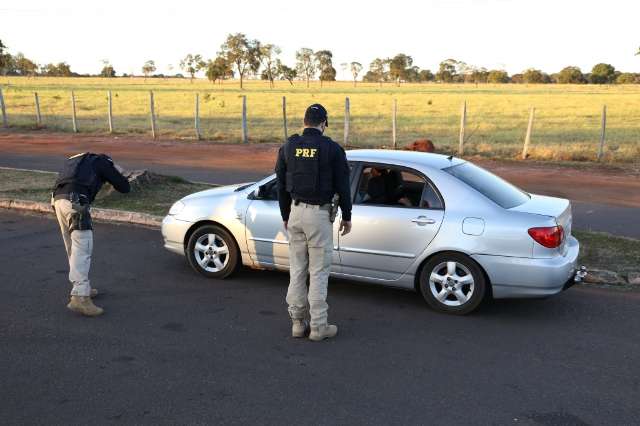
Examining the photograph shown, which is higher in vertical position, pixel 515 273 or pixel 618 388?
pixel 515 273

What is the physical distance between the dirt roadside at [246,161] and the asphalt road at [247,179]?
0.62 meters

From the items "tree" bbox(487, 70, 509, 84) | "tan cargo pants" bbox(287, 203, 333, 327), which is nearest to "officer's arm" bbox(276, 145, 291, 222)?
"tan cargo pants" bbox(287, 203, 333, 327)

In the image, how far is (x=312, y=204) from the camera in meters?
4.86

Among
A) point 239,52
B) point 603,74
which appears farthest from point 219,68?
point 603,74

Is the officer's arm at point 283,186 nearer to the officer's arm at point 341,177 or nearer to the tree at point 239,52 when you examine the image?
the officer's arm at point 341,177

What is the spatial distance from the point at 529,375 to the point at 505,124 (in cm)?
3066

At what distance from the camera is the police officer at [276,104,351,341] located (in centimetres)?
479

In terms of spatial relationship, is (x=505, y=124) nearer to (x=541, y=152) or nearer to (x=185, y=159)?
(x=541, y=152)

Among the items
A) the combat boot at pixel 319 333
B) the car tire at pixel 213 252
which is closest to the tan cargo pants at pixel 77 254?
the car tire at pixel 213 252

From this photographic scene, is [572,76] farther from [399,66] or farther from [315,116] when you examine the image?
[315,116]

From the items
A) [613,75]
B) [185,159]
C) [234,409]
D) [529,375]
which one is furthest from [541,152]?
Answer: [613,75]

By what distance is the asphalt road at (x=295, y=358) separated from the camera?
12.9 feet

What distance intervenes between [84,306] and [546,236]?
3878 mm

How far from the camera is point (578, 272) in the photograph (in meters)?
5.84
